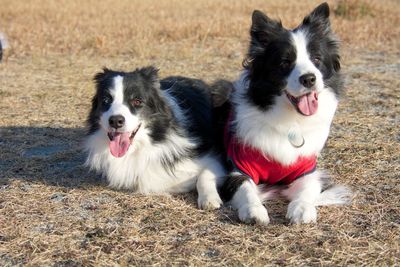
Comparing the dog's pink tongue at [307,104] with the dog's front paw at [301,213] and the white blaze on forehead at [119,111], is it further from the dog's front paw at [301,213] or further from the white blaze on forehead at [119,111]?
the white blaze on forehead at [119,111]

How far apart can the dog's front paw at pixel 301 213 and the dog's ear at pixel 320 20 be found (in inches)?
52.9

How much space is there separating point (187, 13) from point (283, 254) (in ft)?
47.8

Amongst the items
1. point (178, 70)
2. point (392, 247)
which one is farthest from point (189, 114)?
point (178, 70)

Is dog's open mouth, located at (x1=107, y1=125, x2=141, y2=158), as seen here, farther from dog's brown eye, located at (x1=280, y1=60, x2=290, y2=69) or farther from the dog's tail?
the dog's tail

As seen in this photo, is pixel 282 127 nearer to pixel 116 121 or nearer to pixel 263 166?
pixel 263 166

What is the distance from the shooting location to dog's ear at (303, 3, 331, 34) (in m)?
3.92

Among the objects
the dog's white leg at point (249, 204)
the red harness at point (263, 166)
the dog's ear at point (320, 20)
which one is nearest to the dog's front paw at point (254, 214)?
the dog's white leg at point (249, 204)

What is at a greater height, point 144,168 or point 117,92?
point 117,92

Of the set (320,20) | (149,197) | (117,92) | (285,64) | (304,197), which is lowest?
(149,197)

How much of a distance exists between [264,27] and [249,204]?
4.59ft

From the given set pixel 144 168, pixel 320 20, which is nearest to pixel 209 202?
pixel 144 168

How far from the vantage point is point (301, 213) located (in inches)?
138

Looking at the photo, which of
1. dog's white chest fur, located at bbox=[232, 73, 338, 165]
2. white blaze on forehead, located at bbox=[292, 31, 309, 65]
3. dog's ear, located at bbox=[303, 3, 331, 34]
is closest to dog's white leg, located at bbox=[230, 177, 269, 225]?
dog's white chest fur, located at bbox=[232, 73, 338, 165]

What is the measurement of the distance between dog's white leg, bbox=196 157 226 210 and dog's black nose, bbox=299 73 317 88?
1.07m
